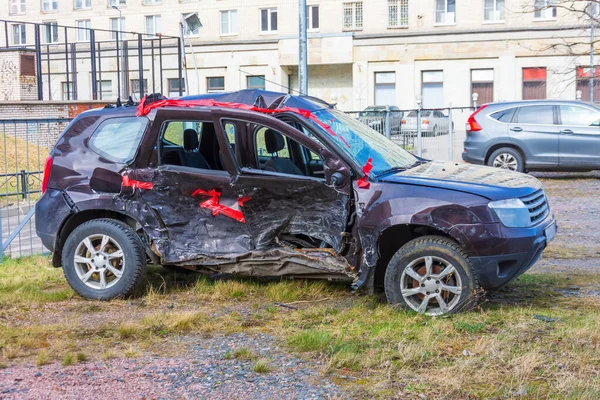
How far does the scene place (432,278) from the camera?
267 inches

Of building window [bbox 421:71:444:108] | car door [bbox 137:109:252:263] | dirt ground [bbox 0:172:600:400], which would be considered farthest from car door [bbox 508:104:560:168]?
building window [bbox 421:71:444:108]

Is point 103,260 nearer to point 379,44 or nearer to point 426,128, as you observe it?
point 426,128

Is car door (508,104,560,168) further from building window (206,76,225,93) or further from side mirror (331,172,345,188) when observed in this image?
building window (206,76,225,93)

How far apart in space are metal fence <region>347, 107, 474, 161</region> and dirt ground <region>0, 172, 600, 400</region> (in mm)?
10331

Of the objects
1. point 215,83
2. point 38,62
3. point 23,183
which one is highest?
point 215,83

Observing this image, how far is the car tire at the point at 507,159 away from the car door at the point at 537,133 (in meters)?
0.16

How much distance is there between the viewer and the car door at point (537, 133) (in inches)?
723

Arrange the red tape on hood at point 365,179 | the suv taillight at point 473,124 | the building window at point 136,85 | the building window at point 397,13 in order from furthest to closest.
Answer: the building window at point 397,13
the building window at point 136,85
the suv taillight at point 473,124
the red tape on hood at point 365,179

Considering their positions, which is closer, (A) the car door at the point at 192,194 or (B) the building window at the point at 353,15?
(A) the car door at the point at 192,194

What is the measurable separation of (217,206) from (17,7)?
6045 centimetres

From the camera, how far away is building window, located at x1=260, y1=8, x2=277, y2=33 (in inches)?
2213

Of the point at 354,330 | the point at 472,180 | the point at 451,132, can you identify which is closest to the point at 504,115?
the point at 451,132

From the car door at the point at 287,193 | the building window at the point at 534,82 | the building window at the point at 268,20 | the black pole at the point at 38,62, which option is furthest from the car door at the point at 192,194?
the building window at the point at 268,20

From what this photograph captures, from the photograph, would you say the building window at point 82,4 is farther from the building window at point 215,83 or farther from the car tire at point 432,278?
Answer: the car tire at point 432,278
